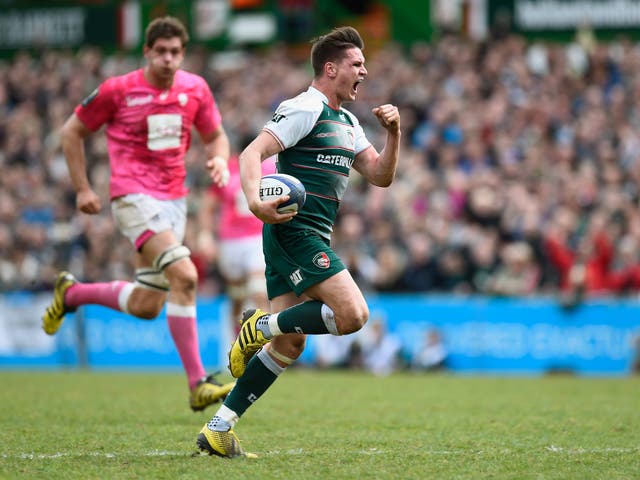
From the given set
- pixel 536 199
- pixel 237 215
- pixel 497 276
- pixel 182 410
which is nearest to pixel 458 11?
pixel 536 199

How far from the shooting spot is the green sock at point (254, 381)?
253 inches

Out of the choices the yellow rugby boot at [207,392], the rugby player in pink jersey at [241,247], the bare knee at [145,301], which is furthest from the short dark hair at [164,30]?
the rugby player in pink jersey at [241,247]

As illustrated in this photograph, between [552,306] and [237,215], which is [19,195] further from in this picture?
[552,306]

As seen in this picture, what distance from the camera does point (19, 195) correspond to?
20.5 meters

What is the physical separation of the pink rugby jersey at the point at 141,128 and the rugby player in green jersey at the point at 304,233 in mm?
2159

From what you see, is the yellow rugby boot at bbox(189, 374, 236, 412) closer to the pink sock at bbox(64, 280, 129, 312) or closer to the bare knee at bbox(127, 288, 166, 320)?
the bare knee at bbox(127, 288, 166, 320)

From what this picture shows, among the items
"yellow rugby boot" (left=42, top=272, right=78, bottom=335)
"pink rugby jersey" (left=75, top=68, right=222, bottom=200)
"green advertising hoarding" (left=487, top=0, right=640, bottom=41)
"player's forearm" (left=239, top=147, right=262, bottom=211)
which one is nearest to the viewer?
"player's forearm" (left=239, top=147, right=262, bottom=211)

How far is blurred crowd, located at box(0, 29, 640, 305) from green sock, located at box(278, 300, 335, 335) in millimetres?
7912

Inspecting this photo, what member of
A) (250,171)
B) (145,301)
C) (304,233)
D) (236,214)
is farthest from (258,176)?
(236,214)

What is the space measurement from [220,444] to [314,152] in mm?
1772

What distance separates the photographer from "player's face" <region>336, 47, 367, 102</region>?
6.57 m

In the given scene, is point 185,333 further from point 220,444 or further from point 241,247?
point 241,247

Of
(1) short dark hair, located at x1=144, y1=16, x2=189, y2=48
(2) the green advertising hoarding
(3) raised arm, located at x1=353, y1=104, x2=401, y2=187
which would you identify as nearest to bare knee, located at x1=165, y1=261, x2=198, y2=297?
(1) short dark hair, located at x1=144, y1=16, x2=189, y2=48

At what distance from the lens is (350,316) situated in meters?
6.17
